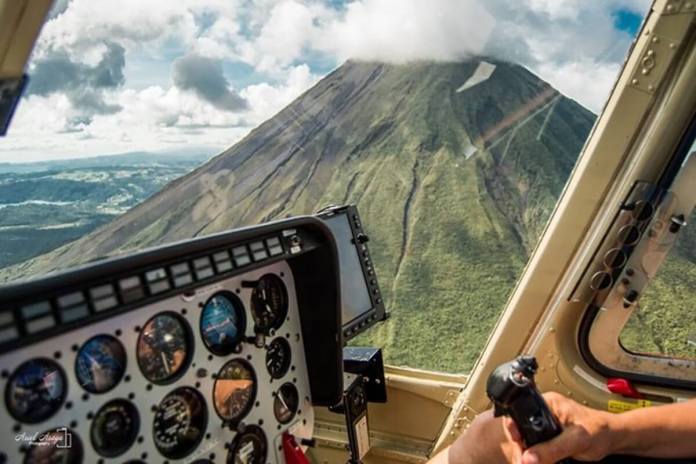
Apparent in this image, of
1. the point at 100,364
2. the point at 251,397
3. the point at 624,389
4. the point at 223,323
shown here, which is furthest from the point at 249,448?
the point at 624,389

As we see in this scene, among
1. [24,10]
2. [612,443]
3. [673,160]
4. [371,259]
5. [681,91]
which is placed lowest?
[371,259]

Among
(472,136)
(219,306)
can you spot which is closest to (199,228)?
(219,306)

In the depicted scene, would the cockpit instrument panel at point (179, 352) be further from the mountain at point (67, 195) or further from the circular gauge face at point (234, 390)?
the mountain at point (67, 195)

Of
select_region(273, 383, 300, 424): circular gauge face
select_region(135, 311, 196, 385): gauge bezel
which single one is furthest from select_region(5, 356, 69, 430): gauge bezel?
select_region(273, 383, 300, 424): circular gauge face

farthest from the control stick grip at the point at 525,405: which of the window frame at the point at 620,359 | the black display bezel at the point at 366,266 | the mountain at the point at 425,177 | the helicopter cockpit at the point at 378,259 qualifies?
the black display bezel at the point at 366,266

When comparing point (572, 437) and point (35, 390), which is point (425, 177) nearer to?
point (572, 437)

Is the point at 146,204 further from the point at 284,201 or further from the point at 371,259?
the point at 371,259
